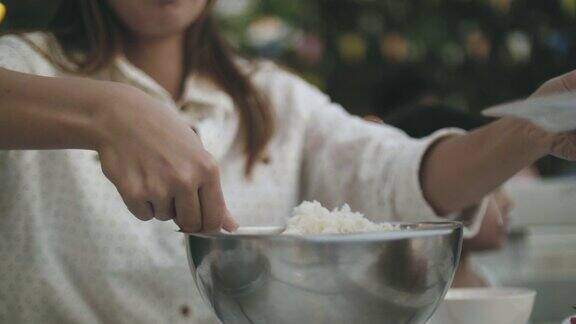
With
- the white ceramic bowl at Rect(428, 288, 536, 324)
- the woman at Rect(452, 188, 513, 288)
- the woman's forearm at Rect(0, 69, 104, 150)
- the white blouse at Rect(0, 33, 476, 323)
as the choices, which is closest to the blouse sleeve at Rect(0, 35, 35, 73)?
the white blouse at Rect(0, 33, 476, 323)

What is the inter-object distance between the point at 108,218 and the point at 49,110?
0.43 metres

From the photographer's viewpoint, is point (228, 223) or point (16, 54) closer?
point (228, 223)

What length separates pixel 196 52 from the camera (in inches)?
49.9

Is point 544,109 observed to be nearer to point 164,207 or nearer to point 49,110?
point 164,207

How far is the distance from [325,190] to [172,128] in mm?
664

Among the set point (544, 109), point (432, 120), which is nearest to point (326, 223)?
point (544, 109)

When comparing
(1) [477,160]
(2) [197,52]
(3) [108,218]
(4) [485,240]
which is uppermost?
(1) [477,160]

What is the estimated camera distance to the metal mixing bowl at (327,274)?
60 centimetres

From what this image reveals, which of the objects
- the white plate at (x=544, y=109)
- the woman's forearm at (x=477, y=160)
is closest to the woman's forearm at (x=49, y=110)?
the white plate at (x=544, y=109)

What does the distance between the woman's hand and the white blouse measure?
1.41 feet

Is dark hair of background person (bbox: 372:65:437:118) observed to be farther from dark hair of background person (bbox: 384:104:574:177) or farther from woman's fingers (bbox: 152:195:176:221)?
woman's fingers (bbox: 152:195:176:221)

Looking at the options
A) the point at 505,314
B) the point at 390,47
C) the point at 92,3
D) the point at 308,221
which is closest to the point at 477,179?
the point at 505,314

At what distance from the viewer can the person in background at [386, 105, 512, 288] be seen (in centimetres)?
149

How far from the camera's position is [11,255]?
41.1 inches
